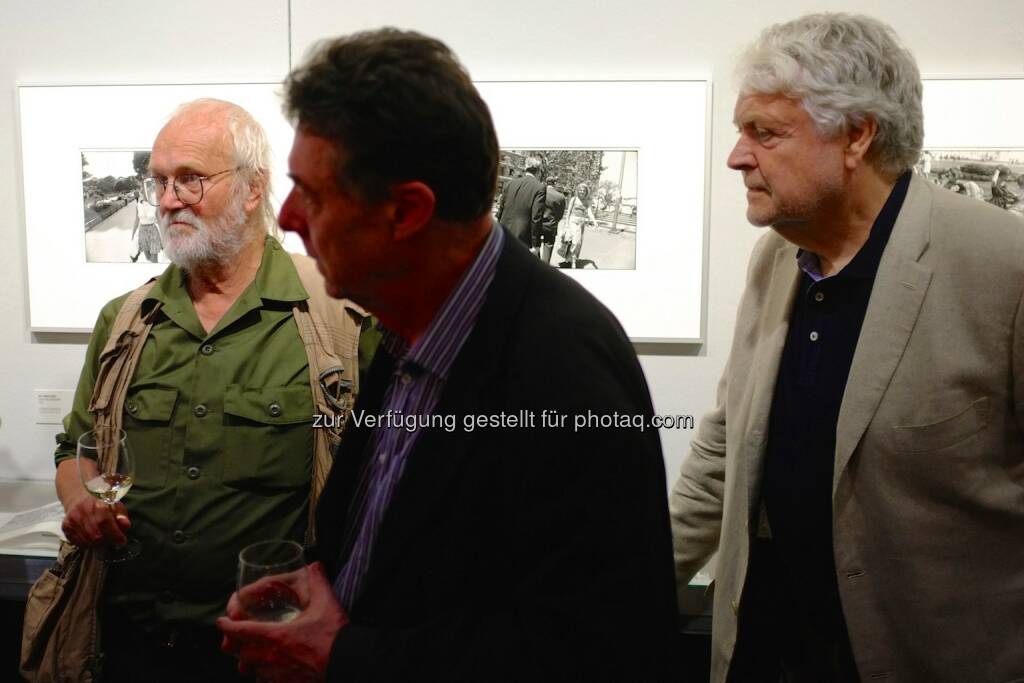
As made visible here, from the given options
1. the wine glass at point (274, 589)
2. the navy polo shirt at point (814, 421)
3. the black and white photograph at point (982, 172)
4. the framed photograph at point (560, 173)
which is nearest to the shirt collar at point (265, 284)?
the framed photograph at point (560, 173)

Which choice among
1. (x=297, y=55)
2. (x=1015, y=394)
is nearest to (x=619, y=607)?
(x=1015, y=394)

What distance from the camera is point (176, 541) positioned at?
6.17 ft

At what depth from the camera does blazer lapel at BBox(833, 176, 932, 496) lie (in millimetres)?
1517

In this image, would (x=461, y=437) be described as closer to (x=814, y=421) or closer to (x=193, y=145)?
(x=814, y=421)

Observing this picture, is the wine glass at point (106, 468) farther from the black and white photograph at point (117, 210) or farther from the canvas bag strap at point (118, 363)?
the black and white photograph at point (117, 210)

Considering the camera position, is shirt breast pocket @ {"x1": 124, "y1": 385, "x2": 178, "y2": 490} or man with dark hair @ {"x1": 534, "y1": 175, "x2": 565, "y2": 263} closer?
shirt breast pocket @ {"x1": 124, "y1": 385, "x2": 178, "y2": 490}

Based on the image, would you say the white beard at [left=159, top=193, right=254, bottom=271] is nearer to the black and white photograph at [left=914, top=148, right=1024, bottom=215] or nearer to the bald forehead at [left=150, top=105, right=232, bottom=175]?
the bald forehead at [left=150, top=105, right=232, bottom=175]

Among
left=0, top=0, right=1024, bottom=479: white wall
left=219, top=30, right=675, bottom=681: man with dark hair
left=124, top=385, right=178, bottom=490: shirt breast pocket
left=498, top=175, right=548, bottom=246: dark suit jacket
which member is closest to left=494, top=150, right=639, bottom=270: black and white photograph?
left=498, top=175, right=548, bottom=246: dark suit jacket

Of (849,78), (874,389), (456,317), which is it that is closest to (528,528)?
(456,317)

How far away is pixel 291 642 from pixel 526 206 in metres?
1.74

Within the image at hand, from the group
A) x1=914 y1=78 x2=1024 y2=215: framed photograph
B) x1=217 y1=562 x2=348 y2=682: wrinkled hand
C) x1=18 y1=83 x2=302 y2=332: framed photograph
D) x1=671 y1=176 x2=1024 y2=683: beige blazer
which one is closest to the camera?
x1=217 y1=562 x2=348 y2=682: wrinkled hand

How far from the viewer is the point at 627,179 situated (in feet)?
8.18

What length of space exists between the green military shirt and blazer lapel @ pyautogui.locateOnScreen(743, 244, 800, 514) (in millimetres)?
1036

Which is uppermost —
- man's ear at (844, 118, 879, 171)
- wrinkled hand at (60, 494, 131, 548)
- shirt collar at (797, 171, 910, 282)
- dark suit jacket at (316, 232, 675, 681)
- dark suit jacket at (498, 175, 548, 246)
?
man's ear at (844, 118, 879, 171)
